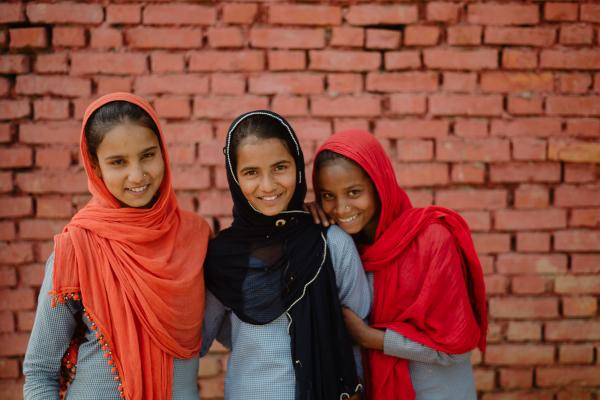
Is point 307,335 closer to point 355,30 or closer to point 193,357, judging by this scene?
point 193,357

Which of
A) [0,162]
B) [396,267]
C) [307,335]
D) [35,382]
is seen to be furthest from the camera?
[0,162]

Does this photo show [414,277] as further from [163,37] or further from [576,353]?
[163,37]

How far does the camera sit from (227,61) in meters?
2.46

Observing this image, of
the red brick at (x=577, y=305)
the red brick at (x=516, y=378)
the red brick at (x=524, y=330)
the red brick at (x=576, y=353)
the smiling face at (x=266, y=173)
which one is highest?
the smiling face at (x=266, y=173)

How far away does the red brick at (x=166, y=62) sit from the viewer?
2445 mm

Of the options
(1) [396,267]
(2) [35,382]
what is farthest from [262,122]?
(2) [35,382]

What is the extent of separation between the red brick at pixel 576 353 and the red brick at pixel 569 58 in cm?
145

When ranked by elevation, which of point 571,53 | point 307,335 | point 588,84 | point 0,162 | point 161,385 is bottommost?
point 161,385

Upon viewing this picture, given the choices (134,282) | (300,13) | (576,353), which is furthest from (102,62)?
(576,353)

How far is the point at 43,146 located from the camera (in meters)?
2.45

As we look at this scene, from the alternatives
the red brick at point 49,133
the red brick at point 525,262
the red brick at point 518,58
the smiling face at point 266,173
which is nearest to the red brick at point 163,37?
the red brick at point 49,133

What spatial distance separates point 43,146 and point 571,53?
270cm

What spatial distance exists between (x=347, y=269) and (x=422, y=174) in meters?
0.94

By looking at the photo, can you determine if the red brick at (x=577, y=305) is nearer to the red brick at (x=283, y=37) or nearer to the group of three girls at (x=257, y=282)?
the group of three girls at (x=257, y=282)
